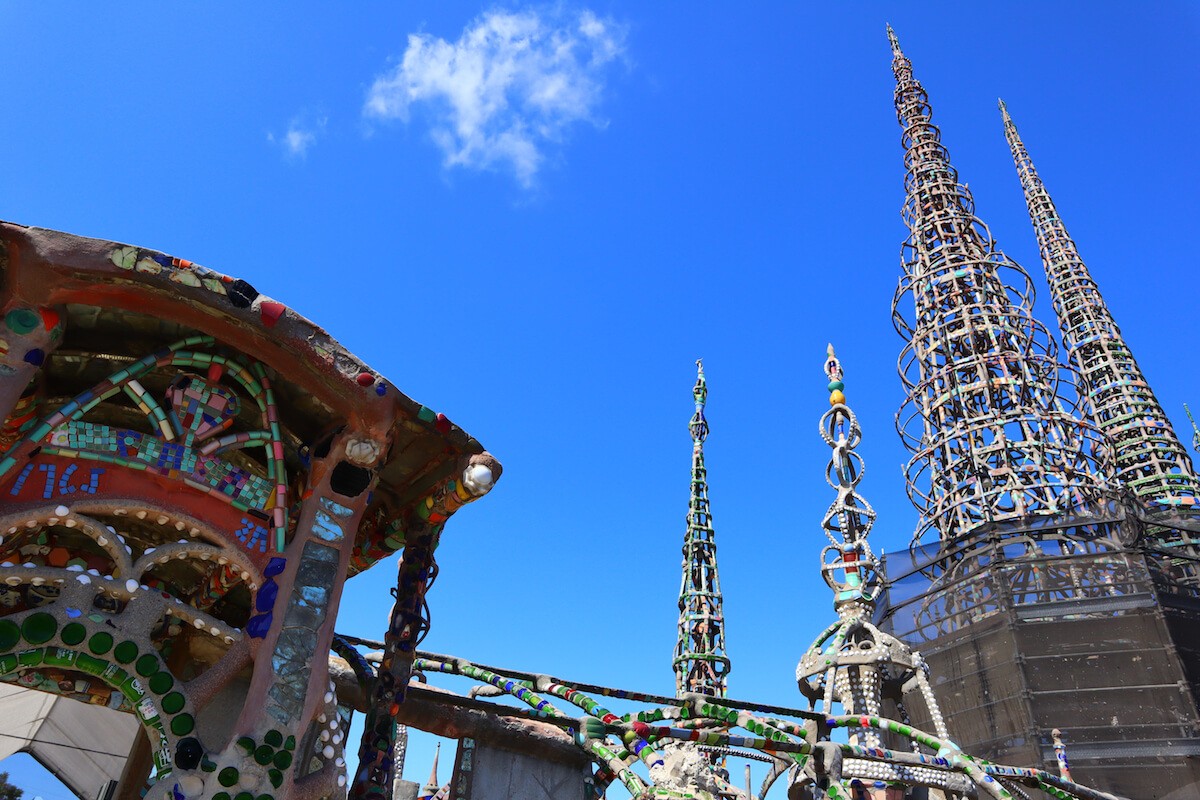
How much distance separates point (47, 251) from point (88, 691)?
378 centimetres

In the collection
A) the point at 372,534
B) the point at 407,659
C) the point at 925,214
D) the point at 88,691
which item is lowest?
the point at 88,691

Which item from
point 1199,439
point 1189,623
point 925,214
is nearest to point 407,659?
point 1189,623

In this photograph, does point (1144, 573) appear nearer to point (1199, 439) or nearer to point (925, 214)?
point (925, 214)

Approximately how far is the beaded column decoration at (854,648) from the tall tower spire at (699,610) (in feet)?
23.4

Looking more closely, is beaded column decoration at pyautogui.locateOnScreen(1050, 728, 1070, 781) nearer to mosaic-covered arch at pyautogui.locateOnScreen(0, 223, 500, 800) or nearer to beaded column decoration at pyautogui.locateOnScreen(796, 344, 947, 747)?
beaded column decoration at pyautogui.locateOnScreen(796, 344, 947, 747)

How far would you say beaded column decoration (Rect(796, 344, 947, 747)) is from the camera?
1280cm

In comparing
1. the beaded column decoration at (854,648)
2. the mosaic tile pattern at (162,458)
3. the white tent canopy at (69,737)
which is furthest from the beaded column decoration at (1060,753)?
the mosaic tile pattern at (162,458)

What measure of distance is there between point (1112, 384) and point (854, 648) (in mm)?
30345

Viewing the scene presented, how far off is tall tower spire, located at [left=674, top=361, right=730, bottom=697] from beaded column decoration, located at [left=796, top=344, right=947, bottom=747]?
281 inches

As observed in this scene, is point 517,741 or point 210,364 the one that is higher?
point 210,364

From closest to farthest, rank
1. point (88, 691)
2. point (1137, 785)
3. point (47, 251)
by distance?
1. point (47, 251)
2. point (88, 691)
3. point (1137, 785)

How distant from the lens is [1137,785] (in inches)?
754

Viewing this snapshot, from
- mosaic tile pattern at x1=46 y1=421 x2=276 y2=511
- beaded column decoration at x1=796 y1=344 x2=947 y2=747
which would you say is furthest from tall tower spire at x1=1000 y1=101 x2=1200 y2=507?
mosaic tile pattern at x1=46 y1=421 x2=276 y2=511

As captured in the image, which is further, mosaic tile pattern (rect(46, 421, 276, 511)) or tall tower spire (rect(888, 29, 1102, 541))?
tall tower spire (rect(888, 29, 1102, 541))
